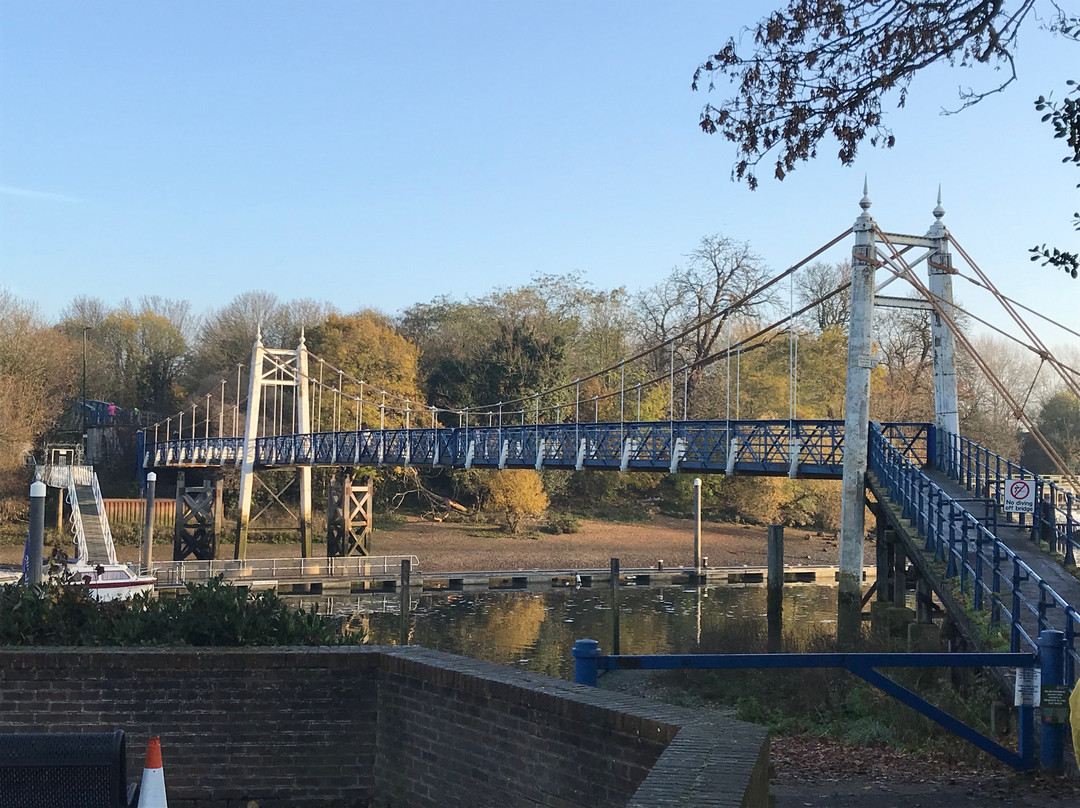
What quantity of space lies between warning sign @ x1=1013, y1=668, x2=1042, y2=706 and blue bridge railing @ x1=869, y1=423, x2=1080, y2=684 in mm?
353

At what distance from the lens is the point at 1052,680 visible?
24.5ft

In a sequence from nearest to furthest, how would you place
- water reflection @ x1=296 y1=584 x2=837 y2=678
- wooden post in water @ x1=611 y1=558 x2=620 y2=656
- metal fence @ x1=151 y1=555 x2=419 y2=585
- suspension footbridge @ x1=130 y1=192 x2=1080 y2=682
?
suspension footbridge @ x1=130 y1=192 x2=1080 y2=682, water reflection @ x1=296 y1=584 x2=837 y2=678, wooden post in water @ x1=611 y1=558 x2=620 y2=656, metal fence @ x1=151 y1=555 x2=419 y2=585

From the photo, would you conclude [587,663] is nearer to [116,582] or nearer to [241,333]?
[116,582]

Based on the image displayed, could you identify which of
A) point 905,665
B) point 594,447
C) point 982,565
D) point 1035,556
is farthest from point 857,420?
point 905,665

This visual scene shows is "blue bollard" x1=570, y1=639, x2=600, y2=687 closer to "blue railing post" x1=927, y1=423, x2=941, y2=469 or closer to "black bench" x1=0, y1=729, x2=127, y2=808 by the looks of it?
"black bench" x1=0, y1=729, x2=127, y2=808

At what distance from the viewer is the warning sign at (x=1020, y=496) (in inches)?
594

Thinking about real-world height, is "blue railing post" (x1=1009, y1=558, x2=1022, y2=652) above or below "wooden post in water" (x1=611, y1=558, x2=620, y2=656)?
above

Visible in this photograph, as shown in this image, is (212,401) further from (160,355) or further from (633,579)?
(633,579)

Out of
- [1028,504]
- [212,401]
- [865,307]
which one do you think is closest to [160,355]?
[212,401]

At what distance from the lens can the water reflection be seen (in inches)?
902

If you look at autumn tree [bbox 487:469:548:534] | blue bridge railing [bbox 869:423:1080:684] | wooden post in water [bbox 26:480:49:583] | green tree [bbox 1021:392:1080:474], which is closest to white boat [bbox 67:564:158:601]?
wooden post in water [bbox 26:480:49:583]

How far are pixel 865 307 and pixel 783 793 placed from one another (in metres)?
15.4

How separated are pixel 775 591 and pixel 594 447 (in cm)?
1050

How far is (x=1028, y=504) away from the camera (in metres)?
15.1
